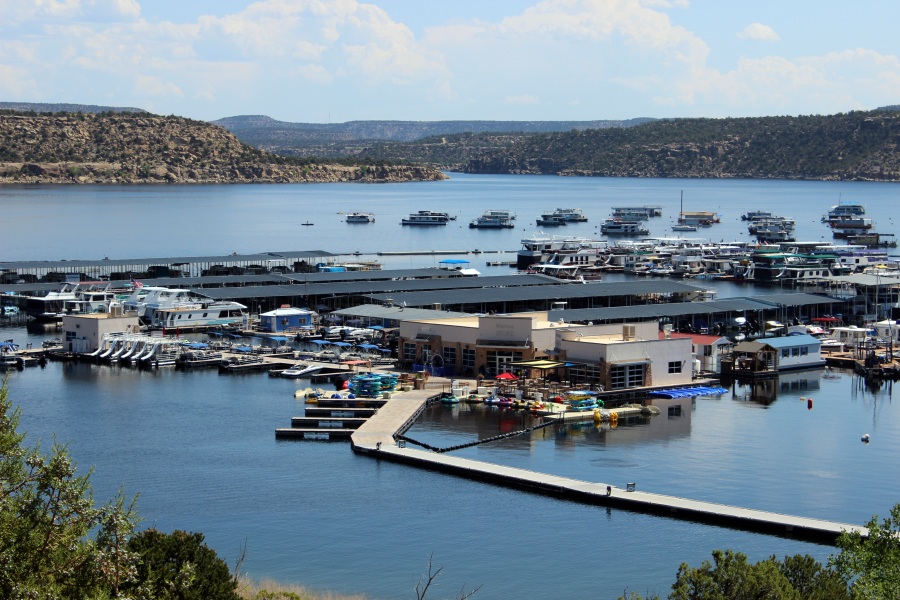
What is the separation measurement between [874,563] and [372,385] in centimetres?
2495

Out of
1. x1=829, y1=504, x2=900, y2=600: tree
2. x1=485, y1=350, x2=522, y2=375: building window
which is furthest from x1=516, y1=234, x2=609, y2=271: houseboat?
x1=829, y1=504, x2=900, y2=600: tree

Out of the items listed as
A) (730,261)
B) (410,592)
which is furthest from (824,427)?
(730,261)

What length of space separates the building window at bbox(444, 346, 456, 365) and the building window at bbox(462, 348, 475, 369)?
431 mm

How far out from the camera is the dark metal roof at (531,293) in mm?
60500

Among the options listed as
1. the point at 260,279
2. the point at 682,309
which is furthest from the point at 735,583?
the point at 260,279

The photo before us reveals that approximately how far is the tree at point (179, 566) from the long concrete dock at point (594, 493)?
11147 mm

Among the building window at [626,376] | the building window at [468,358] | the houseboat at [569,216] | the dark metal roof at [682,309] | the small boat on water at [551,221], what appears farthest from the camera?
the houseboat at [569,216]

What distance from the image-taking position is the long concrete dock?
27797 mm

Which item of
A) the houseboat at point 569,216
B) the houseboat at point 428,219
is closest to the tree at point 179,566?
the houseboat at point 428,219

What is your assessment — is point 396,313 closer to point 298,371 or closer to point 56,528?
point 298,371

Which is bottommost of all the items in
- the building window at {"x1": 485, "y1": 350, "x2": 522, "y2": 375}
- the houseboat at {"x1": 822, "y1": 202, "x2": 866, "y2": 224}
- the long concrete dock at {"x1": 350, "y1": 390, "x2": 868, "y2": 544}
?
the long concrete dock at {"x1": 350, "y1": 390, "x2": 868, "y2": 544}

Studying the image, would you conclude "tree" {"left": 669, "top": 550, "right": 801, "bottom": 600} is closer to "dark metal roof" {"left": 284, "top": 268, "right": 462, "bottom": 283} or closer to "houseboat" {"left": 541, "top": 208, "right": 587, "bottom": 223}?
"dark metal roof" {"left": 284, "top": 268, "right": 462, "bottom": 283}

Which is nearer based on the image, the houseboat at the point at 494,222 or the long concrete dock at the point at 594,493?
the long concrete dock at the point at 594,493

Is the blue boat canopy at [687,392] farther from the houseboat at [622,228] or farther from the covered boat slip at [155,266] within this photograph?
the houseboat at [622,228]
